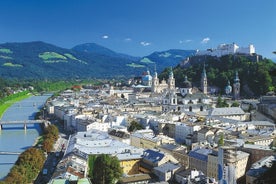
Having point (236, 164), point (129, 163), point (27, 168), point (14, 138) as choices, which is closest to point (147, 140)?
point (129, 163)

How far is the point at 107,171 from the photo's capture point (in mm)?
12531

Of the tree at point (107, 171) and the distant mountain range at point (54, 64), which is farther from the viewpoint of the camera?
the distant mountain range at point (54, 64)

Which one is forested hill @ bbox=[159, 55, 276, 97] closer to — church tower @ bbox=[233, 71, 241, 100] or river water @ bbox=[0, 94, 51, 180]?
church tower @ bbox=[233, 71, 241, 100]

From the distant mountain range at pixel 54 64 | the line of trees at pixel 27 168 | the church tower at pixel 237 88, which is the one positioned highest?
the distant mountain range at pixel 54 64

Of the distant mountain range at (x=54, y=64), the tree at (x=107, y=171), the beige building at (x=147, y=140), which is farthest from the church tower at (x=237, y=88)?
the distant mountain range at (x=54, y=64)

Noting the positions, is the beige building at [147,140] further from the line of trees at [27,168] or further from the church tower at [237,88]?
the church tower at [237,88]

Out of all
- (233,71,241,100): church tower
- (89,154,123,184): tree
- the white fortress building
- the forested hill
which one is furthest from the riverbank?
(89,154,123,184): tree

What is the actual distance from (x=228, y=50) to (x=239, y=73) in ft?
22.7

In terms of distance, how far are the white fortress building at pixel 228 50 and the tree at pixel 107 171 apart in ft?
99.7

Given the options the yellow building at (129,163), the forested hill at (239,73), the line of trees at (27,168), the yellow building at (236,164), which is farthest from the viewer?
the forested hill at (239,73)

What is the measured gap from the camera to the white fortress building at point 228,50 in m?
40.6

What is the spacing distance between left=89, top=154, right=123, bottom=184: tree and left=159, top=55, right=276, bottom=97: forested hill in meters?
21.2

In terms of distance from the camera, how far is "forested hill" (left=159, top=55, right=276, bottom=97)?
33.2 meters

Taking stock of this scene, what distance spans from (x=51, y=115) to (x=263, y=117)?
17.1 metres
